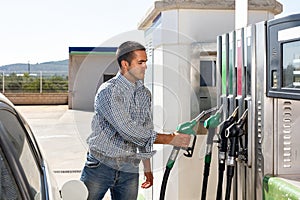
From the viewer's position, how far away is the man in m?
3.08

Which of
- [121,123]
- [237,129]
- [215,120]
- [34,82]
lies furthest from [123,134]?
[34,82]

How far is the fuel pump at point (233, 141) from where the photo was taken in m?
2.75

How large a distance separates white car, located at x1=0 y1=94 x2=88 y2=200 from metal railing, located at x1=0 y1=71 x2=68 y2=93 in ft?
63.9

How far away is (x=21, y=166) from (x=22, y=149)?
9.0 inches

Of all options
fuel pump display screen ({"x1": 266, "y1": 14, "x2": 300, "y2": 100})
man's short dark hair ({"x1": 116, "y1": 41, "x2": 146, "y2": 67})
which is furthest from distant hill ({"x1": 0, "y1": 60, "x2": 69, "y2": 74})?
fuel pump display screen ({"x1": 266, "y1": 14, "x2": 300, "y2": 100})

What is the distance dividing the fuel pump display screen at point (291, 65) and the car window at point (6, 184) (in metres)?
1.25

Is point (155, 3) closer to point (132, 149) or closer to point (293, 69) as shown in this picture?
point (132, 149)

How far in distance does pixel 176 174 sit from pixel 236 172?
105 centimetres

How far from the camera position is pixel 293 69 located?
2.17 metres

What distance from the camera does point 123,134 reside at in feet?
10.1

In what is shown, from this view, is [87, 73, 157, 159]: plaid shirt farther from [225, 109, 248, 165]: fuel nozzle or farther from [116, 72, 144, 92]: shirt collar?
[225, 109, 248, 165]: fuel nozzle

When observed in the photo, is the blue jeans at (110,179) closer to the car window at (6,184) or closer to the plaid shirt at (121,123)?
the plaid shirt at (121,123)

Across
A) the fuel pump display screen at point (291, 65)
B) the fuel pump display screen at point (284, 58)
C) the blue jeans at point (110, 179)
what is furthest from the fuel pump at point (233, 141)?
the blue jeans at point (110, 179)

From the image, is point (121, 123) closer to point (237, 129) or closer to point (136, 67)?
point (136, 67)
